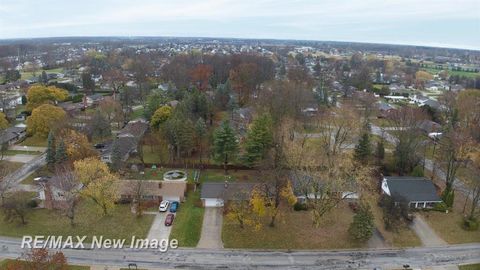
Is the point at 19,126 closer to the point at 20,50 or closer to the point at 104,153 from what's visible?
the point at 104,153

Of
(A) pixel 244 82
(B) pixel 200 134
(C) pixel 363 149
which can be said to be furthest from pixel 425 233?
(A) pixel 244 82

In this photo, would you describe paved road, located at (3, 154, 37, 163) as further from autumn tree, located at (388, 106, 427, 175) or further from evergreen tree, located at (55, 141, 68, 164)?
autumn tree, located at (388, 106, 427, 175)

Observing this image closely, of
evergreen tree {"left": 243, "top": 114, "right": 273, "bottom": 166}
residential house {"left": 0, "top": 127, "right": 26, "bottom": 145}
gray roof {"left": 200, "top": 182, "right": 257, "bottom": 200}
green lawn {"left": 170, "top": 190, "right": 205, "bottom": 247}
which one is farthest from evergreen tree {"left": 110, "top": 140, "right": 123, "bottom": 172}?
residential house {"left": 0, "top": 127, "right": 26, "bottom": 145}

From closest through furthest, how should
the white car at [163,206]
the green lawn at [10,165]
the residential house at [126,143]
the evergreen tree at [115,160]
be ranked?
the white car at [163,206]
the evergreen tree at [115,160]
the green lawn at [10,165]
the residential house at [126,143]

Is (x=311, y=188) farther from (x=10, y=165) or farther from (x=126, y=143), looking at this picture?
(x=10, y=165)

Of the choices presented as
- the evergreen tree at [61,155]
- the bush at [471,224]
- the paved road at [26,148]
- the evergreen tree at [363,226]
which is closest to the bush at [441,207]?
the bush at [471,224]

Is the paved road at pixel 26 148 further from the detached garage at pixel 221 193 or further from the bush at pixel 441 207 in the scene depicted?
the bush at pixel 441 207
